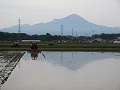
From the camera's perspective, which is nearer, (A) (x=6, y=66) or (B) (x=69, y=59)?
(A) (x=6, y=66)

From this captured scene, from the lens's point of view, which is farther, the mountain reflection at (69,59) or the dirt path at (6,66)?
the mountain reflection at (69,59)

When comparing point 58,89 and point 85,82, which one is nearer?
point 58,89

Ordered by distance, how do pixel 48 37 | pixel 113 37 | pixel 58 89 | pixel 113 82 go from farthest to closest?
pixel 113 37, pixel 48 37, pixel 113 82, pixel 58 89

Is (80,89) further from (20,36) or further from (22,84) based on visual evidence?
(20,36)

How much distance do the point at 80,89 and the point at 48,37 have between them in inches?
2414

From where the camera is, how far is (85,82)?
8.59m

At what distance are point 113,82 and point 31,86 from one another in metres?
2.62

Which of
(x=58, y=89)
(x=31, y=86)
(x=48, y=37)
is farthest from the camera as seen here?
(x=48, y=37)

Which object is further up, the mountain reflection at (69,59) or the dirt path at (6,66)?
the dirt path at (6,66)

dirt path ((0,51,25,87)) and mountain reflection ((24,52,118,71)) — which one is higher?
dirt path ((0,51,25,87))

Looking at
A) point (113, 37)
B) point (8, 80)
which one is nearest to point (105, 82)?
point (8, 80)

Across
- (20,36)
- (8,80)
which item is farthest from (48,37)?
(8,80)

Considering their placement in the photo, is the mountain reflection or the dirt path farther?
the mountain reflection

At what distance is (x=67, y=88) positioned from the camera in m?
7.51
